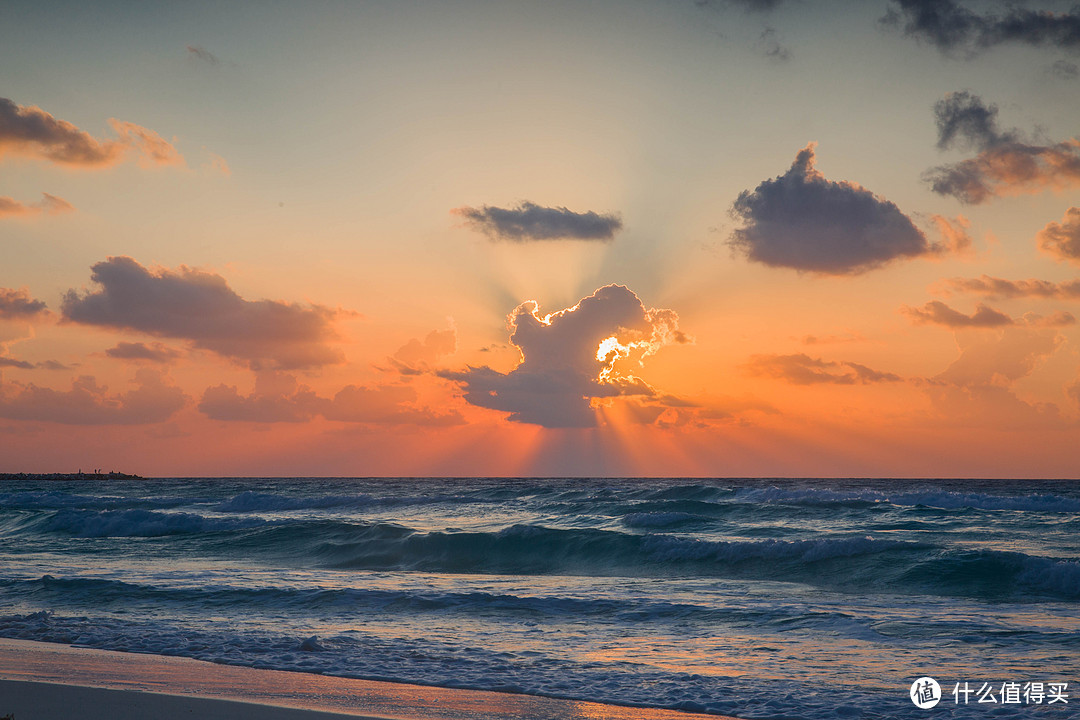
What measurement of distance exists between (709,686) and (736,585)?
9.03m

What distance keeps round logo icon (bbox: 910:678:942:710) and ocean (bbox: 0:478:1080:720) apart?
0.10 m

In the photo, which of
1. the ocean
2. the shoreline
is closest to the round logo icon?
the ocean

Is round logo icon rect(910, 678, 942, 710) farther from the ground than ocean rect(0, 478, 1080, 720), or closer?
farther from the ground

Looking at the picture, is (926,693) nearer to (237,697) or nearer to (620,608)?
(620,608)

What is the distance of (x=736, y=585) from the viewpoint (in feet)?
56.5

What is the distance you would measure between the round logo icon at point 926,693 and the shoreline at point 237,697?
238 cm

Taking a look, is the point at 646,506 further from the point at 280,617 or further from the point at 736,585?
the point at 280,617

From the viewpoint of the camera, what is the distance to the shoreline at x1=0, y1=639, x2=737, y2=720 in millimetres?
7476

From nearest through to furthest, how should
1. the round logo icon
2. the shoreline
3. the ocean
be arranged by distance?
the shoreline
the round logo icon
the ocean

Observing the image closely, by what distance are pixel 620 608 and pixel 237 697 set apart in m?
7.68

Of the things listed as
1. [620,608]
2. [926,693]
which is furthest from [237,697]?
[926,693]

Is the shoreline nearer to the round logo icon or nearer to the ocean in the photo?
the ocean

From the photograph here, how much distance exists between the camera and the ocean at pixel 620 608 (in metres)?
9.00

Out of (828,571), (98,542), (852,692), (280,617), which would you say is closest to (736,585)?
(828,571)
